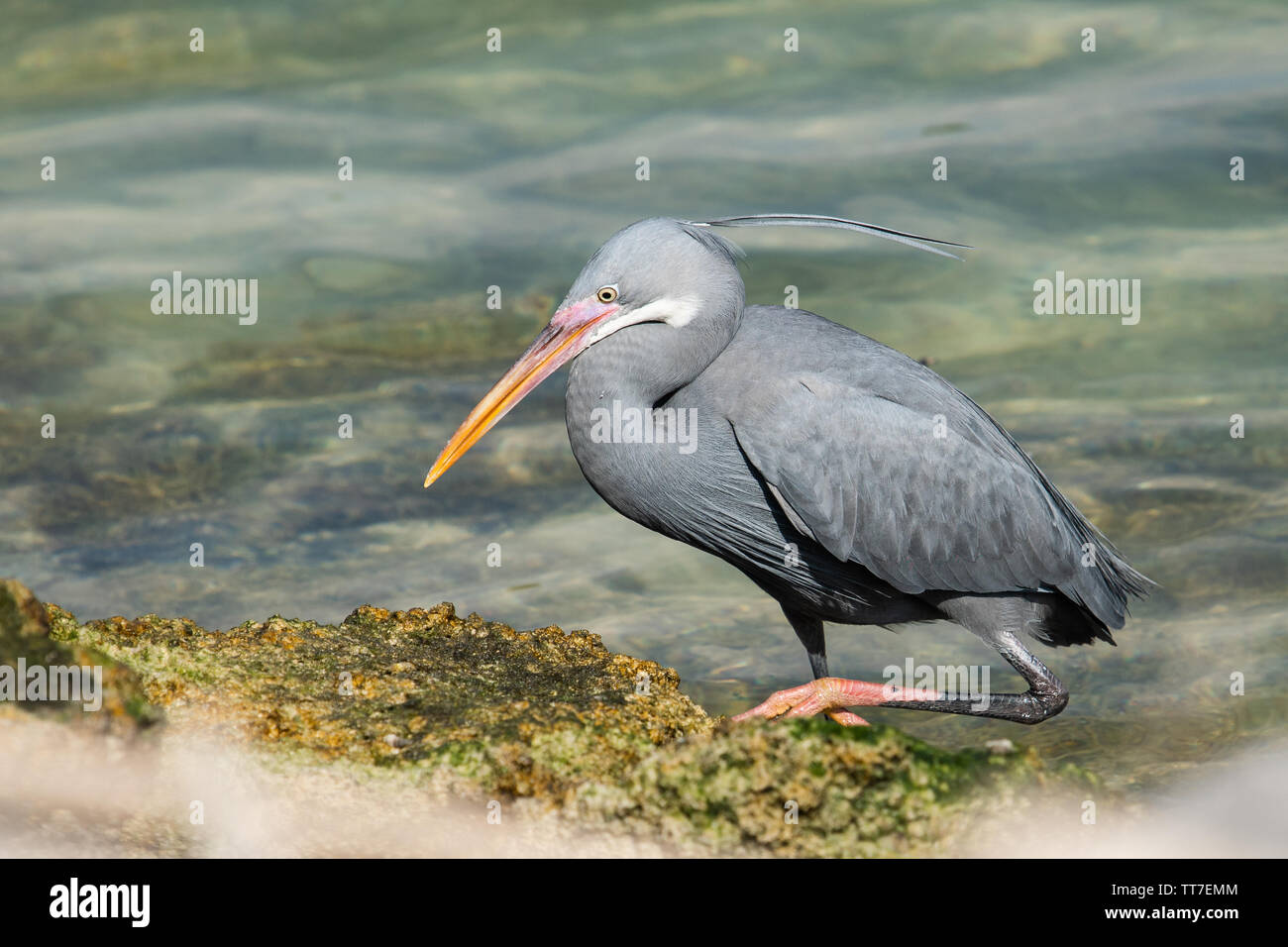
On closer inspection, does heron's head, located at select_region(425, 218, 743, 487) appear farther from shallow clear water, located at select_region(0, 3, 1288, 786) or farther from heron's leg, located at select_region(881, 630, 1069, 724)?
shallow clear water, located at select_region(0, 3, 1288, 786)

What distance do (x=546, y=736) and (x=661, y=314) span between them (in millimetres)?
1963

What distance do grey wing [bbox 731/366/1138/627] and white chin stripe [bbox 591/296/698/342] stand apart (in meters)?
0.45

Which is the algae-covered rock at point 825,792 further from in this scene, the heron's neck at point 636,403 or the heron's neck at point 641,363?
the heron's neck at point 641,363

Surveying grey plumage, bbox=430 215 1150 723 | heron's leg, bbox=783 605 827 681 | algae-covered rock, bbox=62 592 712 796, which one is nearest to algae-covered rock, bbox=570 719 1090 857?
algae-covered rock, bbox=62 592 712 796

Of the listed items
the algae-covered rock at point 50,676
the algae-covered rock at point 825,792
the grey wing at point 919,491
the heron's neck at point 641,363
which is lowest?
the algae-covered rock at point 825,792

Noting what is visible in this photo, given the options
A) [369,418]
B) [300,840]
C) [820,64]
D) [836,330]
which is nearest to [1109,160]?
[820,64]

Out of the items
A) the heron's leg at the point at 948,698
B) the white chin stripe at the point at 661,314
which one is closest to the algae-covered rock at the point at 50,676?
the white chin stripe at the point at 661,314

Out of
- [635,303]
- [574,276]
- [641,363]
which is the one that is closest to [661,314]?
[635,303]

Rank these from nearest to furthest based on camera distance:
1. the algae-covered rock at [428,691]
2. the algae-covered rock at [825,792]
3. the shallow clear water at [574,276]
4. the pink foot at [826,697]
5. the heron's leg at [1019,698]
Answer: the algae-covered rock at [825,792], the algae-covered rock at [428,691], the pink foot at [826,697], the heron's leg at [1019,698], the shallow clear water at [574,276]

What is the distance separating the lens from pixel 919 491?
19.9ft

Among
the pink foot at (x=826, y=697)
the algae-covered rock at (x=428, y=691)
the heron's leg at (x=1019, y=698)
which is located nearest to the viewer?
the algae-covered rock at (x=428, y=691)

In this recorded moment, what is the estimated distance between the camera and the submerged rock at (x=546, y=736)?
4.25m

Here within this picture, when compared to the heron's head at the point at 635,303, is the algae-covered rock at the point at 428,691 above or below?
below

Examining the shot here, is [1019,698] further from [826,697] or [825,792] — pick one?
[825,792]
